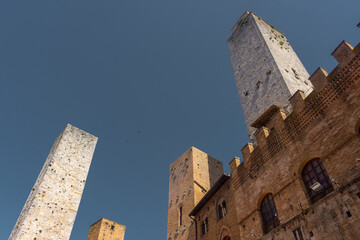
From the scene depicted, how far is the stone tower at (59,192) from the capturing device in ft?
33.4

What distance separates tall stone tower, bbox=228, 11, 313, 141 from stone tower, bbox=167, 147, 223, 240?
8.59 meters

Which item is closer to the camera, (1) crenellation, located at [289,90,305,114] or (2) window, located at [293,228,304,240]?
(2) window, located at [293,228,304,240]

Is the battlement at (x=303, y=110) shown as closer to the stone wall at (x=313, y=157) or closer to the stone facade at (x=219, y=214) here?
the stone wall at (x=313, y=157)

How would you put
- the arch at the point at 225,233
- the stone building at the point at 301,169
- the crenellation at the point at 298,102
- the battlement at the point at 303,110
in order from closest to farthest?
the stone building at the point at 301,169
the battlement at the point at 303,110
the crenellation at the point at 298,102
the arch at the point at 225,233

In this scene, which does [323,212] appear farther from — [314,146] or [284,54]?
[284,54]

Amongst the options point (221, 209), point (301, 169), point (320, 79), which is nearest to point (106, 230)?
point (221, 209)

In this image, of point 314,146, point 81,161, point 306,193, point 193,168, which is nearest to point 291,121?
point 314,146

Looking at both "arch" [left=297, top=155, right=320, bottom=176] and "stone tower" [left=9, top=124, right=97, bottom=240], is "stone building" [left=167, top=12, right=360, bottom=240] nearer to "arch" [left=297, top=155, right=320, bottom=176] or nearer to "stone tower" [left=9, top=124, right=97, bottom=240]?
"arch" [left=297, top=155, right=320, bottom=176]

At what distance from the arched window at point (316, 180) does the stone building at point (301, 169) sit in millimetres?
31

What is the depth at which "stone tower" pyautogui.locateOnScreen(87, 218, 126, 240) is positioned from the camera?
19.4m

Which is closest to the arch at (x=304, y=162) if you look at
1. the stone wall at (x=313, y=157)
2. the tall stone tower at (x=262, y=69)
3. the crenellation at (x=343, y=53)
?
the stone wall at (x=313, y=157)

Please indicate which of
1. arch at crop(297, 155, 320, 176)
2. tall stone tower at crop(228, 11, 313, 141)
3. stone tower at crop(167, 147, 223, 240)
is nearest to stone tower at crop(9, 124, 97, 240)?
tall stone tower at crop(228, 11, 313, 141)

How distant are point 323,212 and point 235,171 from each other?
20.0ft

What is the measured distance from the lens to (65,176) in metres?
12.0
